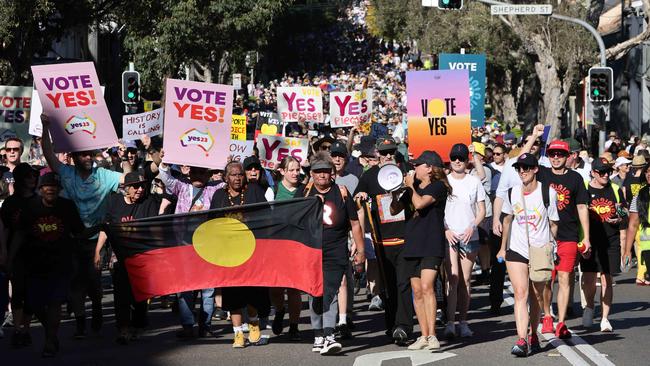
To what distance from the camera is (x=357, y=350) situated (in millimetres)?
12172

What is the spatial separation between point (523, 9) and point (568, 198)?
16099 mm

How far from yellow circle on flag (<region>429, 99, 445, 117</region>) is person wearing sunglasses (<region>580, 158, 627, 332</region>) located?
177 cm

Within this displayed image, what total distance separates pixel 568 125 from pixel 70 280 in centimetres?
5773

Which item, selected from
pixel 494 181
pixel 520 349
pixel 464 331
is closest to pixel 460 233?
pixel 464 331

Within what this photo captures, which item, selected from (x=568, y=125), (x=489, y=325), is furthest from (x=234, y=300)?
(x=568, y=125)

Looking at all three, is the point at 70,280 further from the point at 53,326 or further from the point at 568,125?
the point at 568,125

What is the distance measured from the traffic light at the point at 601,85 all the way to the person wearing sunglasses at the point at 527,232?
17891 millimetres

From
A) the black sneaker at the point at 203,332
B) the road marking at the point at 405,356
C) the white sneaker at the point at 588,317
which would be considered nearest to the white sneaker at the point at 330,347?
the road marking at the point at 405,356

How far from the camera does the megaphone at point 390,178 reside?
1207 centimetres

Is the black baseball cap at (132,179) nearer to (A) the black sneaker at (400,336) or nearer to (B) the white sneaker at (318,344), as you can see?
(B) the white sneaker at (318,344)

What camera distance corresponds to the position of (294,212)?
1234cm

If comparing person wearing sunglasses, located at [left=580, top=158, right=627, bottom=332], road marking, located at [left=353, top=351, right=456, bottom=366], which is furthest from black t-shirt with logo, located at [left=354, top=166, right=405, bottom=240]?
person wearing sunglasses, located at [left=580, top=158, right=627, bottom=332]

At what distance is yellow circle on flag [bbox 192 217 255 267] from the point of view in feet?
40.8

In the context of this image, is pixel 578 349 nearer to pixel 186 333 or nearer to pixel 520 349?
pixel 520 349
